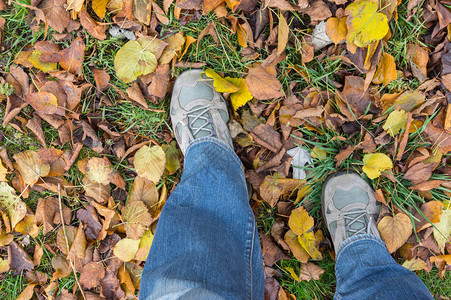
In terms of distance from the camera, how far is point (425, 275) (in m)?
1.59

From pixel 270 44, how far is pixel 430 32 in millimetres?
736

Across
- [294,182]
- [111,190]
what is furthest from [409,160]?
[111,190]

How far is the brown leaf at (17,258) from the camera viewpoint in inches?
64.0

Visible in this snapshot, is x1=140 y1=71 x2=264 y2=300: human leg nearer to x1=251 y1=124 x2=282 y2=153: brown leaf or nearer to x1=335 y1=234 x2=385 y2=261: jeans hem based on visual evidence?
x1=251 y1=124 x2=282 y2=153: brown leaf

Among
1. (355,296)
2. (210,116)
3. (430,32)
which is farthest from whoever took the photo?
(210,116)

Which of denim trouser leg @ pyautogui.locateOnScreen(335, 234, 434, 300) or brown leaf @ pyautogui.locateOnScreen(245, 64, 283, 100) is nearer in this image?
denim trouser leg @ pyautogui.locateOnScreen(335, 234, 434, 300)

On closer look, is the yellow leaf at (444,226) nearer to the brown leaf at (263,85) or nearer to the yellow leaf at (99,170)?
the brown leaf at (263,85)

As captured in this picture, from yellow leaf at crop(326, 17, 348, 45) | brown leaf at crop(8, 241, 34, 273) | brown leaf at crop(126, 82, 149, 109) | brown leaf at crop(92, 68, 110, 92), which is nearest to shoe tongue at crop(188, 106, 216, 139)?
brown leaf at crop(126, 82, 149, 109)

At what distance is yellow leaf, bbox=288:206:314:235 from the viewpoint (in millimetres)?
1508

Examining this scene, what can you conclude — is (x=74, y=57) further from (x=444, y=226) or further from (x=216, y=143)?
(x=444, y=226)

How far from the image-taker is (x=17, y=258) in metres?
1.63

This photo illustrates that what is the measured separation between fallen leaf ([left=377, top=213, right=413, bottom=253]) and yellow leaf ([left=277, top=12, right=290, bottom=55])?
3.10 feet

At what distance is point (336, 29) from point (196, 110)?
29.2 inches

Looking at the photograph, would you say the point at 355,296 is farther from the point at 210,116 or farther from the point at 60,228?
the point at 60,228
